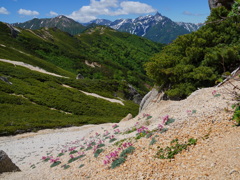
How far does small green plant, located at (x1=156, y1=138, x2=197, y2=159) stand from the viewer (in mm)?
9211

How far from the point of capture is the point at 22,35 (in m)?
124

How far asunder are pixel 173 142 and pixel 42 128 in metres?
27.7

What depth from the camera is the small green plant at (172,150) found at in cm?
921

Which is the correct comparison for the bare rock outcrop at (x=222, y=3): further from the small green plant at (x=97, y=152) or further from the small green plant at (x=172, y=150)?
the small green plant at (x=97, y=152)

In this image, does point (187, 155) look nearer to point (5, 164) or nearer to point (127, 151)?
point (127, 151)

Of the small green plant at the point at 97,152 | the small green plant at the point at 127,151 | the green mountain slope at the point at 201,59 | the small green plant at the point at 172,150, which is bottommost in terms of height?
the small green plant at the point at 97,152

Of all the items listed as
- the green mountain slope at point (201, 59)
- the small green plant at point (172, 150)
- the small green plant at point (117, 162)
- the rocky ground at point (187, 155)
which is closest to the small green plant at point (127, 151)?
the rocky ground at point (187, 155)

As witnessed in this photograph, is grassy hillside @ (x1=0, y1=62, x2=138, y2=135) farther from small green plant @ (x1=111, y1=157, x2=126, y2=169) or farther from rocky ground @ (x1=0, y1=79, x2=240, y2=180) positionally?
small green plant @ (x1=111, y1=157, x2=126, y2=169)

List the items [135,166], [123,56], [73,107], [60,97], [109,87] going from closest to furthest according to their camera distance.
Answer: [135,166], [73,107], [60,97], [109,87], [123,56]

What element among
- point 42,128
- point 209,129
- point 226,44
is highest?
point 226,44

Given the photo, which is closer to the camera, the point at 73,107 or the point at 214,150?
the point at 214,150

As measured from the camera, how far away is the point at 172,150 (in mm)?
9555

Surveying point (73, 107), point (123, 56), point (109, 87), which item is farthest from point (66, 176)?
point (123, 56)

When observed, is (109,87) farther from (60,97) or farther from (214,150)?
(214,150)
